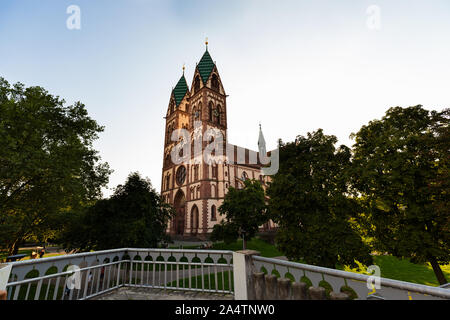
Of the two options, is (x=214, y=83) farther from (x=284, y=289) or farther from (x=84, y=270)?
(x=284, y=289)

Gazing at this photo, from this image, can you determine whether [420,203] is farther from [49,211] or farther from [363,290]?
[49,211]

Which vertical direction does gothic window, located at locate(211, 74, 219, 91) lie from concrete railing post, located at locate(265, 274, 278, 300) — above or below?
above

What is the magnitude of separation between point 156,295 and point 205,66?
45.0 meters

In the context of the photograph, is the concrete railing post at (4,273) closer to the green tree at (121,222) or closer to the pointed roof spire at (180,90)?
the green tree at (121,222)

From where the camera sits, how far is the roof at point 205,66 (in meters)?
41.5

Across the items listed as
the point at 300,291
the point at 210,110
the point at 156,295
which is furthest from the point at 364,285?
the point at 210,110

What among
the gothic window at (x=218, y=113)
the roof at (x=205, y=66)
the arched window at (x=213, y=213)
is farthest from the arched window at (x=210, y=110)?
the arched window at (x=213, y=213)

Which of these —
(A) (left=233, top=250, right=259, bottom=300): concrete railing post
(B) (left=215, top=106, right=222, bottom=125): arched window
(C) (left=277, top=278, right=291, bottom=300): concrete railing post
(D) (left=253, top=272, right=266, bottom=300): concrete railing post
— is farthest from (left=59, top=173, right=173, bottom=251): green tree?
(B) (left=215, top=106, right=222, bottom=125): arched window

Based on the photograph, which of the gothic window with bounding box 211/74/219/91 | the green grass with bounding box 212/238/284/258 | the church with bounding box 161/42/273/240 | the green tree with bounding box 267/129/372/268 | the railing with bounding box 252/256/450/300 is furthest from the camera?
the gothic window with bounding box 211/74/219/91

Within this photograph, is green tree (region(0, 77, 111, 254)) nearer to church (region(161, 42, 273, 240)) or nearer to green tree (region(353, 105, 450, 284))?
green tree (region(353, 105, 450, 284))

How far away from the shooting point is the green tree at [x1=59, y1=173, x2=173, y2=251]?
8.34 meters

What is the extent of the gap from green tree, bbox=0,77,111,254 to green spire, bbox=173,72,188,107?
116 ft

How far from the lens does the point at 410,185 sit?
28.6 feet

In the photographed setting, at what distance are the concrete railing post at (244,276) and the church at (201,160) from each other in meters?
27.2
